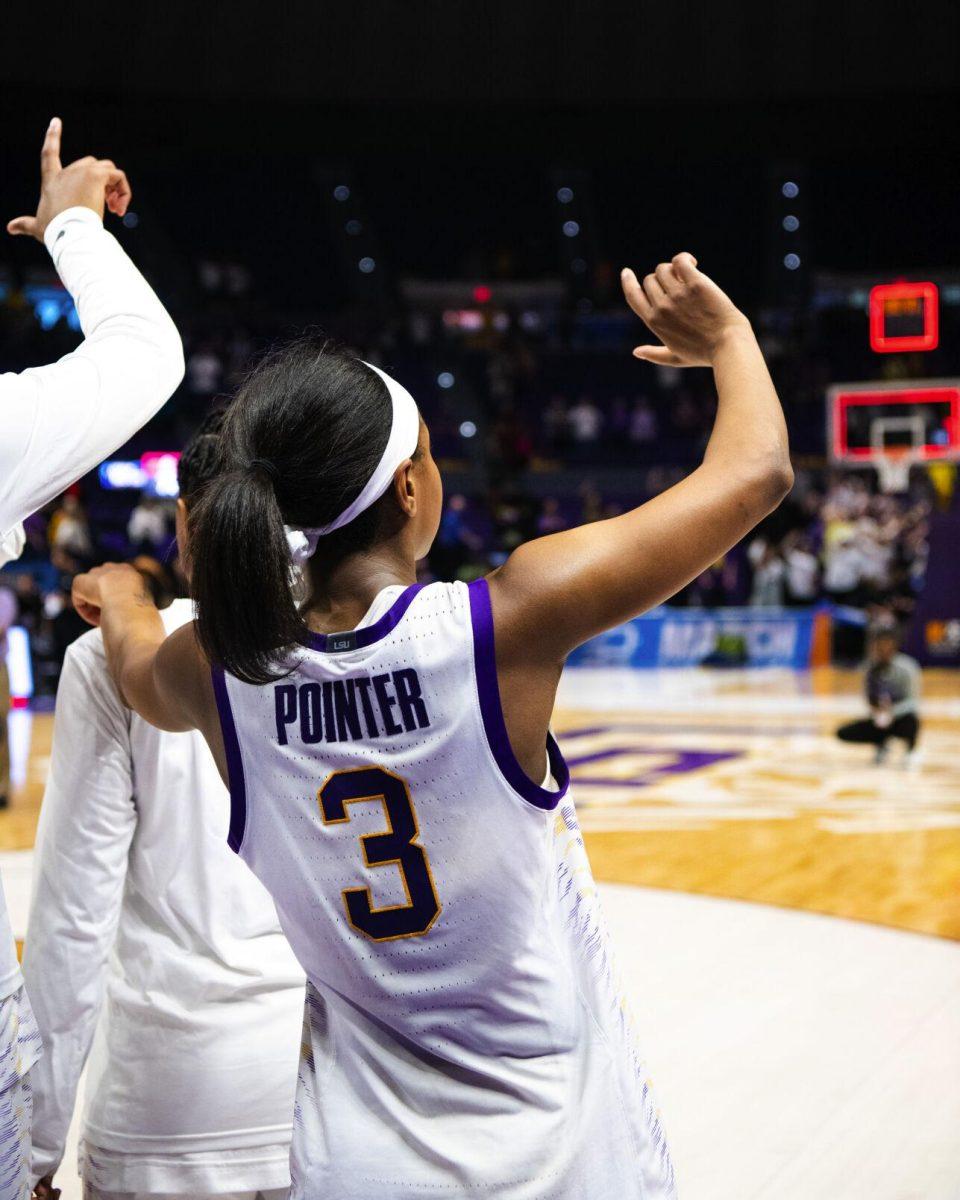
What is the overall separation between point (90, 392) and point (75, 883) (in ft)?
3.14

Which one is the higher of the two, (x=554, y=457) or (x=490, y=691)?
(x=490, y=691)

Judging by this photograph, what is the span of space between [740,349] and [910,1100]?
2741mm

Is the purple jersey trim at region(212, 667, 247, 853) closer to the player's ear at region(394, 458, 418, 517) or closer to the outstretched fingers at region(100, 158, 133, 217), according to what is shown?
the player's ear at region(394, 458, 418, 517)

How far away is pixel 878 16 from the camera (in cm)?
1600

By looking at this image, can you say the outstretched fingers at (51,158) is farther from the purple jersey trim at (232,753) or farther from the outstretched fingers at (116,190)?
the purple jersey trim at (232,753)

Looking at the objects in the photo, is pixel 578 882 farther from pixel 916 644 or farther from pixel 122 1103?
pixel 916 644

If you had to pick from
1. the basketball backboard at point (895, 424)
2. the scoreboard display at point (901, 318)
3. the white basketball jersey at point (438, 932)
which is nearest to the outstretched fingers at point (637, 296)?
the white basketball jersey at point (438, 932)

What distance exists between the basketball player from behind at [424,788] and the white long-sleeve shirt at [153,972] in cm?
73

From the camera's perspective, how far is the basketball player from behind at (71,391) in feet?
4.40

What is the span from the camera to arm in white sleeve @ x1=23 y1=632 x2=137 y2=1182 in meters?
2.05

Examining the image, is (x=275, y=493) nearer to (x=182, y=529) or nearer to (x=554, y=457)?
(x=182, y=529)

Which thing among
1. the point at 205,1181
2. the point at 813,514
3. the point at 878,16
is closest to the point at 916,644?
the point at 813,514

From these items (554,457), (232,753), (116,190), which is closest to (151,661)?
(232,753)

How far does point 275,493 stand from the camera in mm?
1350
